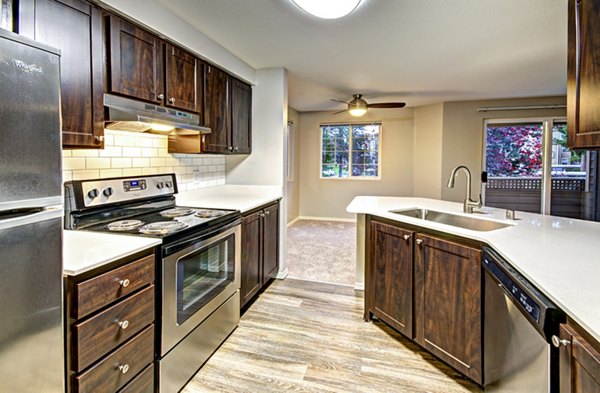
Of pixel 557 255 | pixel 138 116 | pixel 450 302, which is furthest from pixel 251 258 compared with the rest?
pixel 557 255

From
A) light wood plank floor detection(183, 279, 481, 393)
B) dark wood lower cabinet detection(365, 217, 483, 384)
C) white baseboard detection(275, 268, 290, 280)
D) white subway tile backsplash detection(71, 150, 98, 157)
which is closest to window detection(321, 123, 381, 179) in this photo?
white baseboard detection(275, 268, 290, 280)

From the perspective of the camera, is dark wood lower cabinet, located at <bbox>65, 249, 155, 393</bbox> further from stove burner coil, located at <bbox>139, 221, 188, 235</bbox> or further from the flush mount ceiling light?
the flush mount ceiling light

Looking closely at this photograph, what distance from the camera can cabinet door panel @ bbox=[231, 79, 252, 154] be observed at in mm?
3346

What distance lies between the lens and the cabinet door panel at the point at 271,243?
10.5 ft

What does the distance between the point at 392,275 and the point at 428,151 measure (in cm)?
449

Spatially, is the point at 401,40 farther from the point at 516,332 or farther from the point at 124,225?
the point at 124,225

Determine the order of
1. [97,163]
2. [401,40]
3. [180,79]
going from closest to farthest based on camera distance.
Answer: [97,163] < [180,79] < [401,40]

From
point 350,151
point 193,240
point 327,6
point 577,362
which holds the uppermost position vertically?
point 327,6

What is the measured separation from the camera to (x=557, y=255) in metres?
1.38

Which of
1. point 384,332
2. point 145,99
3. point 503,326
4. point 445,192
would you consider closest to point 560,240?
point 503,326

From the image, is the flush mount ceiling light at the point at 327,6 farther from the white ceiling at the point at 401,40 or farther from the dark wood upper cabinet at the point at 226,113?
the dark wood upper cabinet at the point at 226,113

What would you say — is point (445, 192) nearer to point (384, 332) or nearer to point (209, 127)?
point (384, 332)

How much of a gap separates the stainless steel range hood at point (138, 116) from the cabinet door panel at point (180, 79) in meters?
0.10

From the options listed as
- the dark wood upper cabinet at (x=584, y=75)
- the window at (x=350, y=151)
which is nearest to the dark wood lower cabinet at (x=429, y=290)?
the dark wood upper cabinet at (x=584, y=75)
